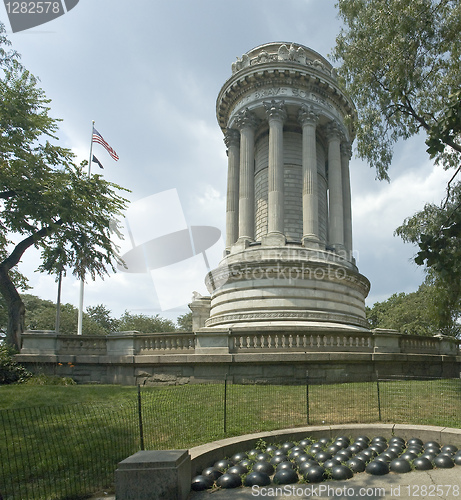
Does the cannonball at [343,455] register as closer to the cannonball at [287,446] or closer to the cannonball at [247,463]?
the cannonball at [287,446]

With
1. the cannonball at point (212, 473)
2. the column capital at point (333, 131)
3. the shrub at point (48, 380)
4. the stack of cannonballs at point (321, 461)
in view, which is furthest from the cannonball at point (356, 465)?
the column capital at point (333, 131)

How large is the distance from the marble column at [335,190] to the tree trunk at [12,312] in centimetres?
1950

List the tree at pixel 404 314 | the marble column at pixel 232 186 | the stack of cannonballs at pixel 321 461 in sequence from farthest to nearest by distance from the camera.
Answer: the tree at pixel 404 314
the marble column at pixel 232 186
the stack of cannonballs at pixel 321 461

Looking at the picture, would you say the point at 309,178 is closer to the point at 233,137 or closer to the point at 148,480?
the point at 233,137

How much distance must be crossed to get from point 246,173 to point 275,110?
468 cm

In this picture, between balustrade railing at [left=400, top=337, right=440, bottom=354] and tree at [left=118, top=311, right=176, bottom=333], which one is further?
tree at [left=118, top=311, right=176, bottom=333]

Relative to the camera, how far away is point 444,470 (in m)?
6.51

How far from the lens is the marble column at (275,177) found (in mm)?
26516

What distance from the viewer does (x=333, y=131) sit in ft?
102

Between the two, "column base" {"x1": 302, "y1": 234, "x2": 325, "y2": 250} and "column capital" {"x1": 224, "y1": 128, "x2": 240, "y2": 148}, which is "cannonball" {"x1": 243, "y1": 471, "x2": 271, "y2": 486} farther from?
"column capital" {"x1": 224, "y1": 128, "x2": 240, "y2": 148}

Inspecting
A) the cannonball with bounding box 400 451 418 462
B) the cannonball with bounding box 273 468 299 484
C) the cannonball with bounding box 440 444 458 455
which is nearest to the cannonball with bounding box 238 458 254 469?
the cannonball with bounding box 273 468 299 484

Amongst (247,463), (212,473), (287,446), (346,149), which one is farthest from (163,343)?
(346,149)

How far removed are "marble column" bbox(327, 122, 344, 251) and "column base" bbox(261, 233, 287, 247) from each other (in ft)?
14.6

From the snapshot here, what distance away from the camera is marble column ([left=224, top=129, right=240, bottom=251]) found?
30.6 meters
